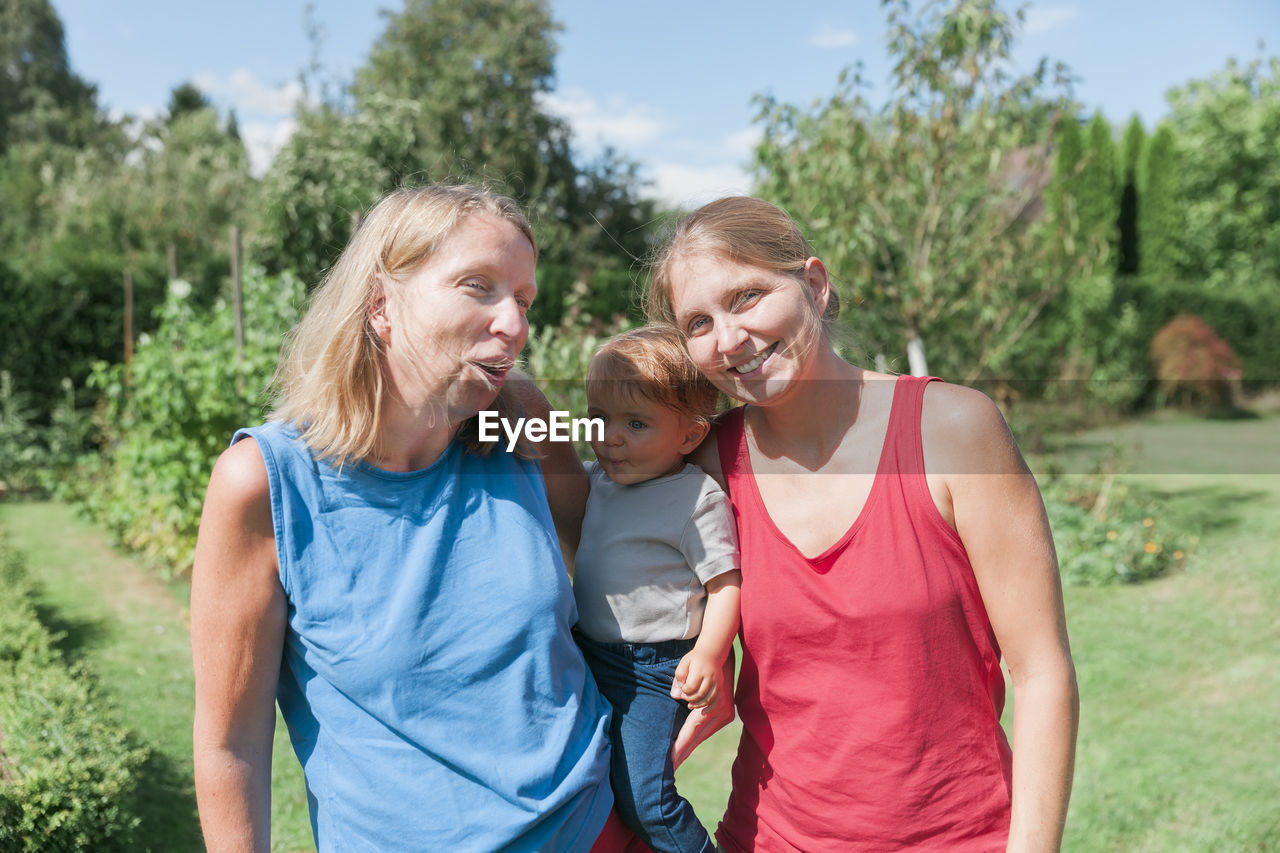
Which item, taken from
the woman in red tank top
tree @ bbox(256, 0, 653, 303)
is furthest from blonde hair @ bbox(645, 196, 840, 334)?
tree @ bbox(256, 0, 653, 303)

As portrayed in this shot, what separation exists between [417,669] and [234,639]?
9.7 inches

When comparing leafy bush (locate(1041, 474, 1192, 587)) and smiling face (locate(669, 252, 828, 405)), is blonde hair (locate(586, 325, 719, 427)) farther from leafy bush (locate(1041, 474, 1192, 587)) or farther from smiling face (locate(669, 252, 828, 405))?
leafy bush (locate(1041, 474, 1192, 587))

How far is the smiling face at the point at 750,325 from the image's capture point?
4.81 feet

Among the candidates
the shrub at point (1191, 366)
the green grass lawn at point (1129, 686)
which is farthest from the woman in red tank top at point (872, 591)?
the shrub at point (1191, 366)

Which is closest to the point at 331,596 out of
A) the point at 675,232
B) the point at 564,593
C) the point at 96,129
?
the point at 564,593

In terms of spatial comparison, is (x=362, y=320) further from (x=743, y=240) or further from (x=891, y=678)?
(x=891, y=678)

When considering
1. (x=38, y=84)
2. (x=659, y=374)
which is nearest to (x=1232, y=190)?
(x=659, y=374)

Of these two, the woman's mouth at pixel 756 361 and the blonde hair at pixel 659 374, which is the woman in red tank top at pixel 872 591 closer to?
the woman's mouth at pixel 756 361

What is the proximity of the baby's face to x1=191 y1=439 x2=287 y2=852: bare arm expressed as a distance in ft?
2.04

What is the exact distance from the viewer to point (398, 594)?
52.1 inches

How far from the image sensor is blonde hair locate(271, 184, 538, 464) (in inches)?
53.2

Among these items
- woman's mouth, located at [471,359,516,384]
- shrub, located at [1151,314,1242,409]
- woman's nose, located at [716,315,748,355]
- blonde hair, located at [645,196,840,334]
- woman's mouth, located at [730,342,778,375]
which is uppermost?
shrub, located at [1151,314,1242,409]

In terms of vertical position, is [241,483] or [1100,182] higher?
[1100,182]

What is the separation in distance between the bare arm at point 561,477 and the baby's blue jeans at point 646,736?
224 millimetres
